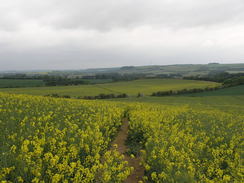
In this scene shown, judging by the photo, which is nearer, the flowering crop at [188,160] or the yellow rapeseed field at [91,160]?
the yellow rapeseed field at [91,160]

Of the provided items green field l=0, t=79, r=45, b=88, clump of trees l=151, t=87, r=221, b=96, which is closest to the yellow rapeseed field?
clump of trees l=151, t=87, r=221, b=96

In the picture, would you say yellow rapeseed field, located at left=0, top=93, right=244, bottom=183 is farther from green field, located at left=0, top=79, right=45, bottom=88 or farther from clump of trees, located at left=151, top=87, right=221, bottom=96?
green field, located at left=0, top=79, right=45, bottom=88

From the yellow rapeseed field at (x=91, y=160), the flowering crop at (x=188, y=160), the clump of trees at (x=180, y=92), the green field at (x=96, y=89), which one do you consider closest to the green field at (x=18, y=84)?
the green field at (x=96, y=89)

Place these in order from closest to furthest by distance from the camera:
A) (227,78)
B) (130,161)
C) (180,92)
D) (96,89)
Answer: (130,161) → (180,92) → (96,89) → (227,78)

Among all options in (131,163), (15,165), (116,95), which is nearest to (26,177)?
(15,165)

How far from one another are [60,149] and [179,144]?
4496 millimetres

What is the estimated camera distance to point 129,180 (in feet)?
22.6

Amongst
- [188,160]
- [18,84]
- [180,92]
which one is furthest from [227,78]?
[188,160]

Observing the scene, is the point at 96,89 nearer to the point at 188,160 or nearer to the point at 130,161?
the point at 130,161

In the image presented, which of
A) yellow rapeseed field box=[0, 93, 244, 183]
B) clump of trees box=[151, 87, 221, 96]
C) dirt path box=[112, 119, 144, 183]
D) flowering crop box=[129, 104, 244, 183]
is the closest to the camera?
yellow rapeseed field box=[0, 93, 244, 183]

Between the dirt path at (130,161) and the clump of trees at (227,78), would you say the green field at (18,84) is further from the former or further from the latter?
the clump of trees at (227,78)

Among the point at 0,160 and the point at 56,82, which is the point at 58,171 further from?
the point at 56,82

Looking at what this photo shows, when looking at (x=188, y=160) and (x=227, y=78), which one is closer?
(x=188, y=160)

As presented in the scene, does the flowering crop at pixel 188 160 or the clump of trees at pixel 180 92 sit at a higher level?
the flowering crop at pixel 188 160
